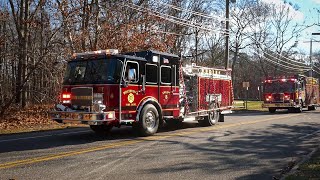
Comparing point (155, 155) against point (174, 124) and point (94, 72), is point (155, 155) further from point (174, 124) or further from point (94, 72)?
point (174, 124)

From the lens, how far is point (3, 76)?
2397cm

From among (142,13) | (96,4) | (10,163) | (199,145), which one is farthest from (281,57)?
(10,163)

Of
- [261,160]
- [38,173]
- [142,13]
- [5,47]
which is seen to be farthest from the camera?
[142,13]

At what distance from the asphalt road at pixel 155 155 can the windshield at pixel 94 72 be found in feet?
5.97

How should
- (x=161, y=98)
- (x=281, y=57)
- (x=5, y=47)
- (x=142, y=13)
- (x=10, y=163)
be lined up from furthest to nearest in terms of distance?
1. (x=281, y=57)
2. (x=142, y=13)
3. (x=5, y=47)
4. (x=161, y=98)
5. (x=10, y=163)

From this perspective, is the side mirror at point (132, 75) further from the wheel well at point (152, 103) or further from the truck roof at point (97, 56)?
the wheel well at point (152, 103)

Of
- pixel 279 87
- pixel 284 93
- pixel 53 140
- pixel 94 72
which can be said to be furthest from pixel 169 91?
pixel 279 87

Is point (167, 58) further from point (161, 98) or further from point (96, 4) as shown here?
point (96, 4)

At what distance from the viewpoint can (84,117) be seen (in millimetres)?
11539

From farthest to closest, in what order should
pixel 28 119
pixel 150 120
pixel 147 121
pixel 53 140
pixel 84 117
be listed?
pixel 28 119 → pixel 150 120 → pixel 147 121 → pixel 53 140 → pixel 84 117

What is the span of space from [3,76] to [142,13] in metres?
9.85

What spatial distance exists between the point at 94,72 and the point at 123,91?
3.68ft

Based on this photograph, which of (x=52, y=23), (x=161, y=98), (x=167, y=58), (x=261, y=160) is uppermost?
(x=52, y=23)

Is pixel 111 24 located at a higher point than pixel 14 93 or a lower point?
higher
